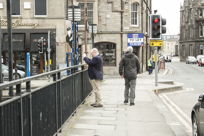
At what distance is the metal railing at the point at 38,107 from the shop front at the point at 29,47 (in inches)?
873

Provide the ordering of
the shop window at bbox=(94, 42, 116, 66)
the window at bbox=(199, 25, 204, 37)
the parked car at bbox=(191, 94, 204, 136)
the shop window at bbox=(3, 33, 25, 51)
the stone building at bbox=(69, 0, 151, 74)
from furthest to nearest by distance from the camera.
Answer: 1. the window at bbox=(199, 25, 204, 37)
2. the shop window at bbox=(94, 42, 116, 66)
3. the stone building at bbox=(69, 0, 151, 74)
4. the shop window at bbox=(3, 33, 25, 51)
5. the parked car at bbox=(191, 94, 204, 136)

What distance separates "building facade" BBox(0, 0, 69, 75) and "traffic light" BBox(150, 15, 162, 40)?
14512mm

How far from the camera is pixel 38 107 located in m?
5.67

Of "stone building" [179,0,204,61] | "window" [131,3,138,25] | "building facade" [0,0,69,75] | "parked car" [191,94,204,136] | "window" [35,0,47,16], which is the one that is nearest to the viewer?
"parked car" [191,94,204,136]

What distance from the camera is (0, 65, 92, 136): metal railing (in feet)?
14.2

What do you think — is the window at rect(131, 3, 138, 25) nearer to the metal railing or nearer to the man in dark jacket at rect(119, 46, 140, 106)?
the man in dark jacket at rect(119, 46, 140, 106)

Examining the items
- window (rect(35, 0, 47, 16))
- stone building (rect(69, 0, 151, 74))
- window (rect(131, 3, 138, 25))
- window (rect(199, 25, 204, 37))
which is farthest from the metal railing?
window (rect(199, 25, 204, 37))

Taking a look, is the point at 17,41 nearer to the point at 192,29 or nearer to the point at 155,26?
the point at 155,26

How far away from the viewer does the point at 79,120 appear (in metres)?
9.10

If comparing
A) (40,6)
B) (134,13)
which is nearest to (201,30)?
(134,13)

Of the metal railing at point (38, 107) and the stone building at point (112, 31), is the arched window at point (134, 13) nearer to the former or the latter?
the stone building at point (112, 31)

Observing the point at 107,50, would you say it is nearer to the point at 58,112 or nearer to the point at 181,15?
the point at 58,112

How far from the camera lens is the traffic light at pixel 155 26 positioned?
17.7m

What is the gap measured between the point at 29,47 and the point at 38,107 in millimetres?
25696
